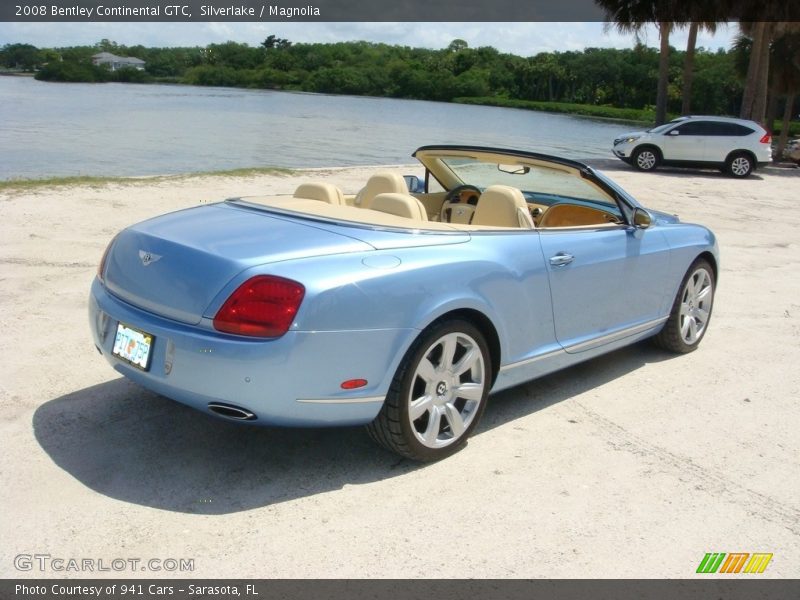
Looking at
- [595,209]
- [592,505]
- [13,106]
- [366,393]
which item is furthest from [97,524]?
[13,106]

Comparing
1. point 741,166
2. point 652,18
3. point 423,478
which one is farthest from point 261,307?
point 652,18

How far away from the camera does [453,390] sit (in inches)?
158

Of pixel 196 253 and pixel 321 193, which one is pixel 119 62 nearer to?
pixel 321 193

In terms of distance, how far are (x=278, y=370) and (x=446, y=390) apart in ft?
3.14

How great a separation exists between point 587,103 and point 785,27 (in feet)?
198

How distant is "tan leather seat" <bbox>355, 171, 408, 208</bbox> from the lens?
4.93 meters

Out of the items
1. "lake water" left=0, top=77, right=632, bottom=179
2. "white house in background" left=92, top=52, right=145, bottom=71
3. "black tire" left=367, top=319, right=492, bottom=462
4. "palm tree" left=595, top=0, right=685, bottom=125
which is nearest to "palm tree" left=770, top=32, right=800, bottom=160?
"palm tree" left=595, top=0, right=685, bottom=125

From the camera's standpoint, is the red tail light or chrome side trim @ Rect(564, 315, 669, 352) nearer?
the red tail light

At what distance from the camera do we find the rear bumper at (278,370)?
3.35 m

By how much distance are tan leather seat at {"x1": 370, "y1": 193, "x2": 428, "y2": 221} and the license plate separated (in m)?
1.43

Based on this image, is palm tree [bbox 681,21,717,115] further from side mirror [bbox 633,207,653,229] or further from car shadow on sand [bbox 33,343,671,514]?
car shadow on sand [bbox 33,343,671,514]

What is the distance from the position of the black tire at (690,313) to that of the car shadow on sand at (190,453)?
1.59 metres
